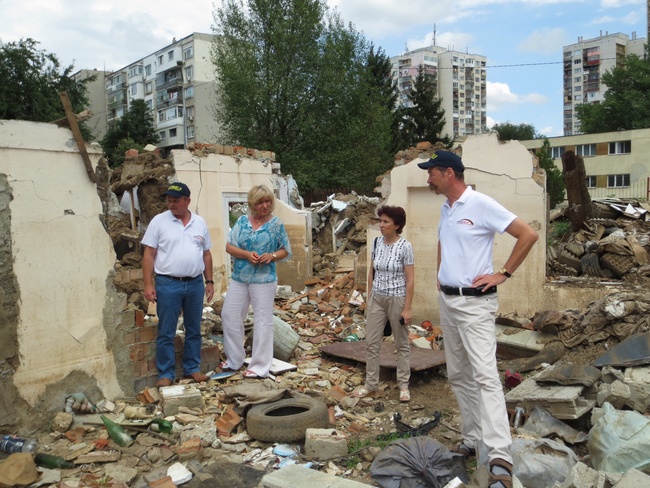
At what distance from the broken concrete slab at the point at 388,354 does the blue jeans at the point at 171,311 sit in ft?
6.88

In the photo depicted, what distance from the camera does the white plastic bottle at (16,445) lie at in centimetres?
413

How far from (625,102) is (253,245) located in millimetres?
57086

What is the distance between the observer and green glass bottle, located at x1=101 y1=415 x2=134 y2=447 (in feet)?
14.5

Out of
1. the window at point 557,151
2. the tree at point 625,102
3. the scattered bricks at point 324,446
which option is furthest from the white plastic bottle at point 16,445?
the window at point 557,151

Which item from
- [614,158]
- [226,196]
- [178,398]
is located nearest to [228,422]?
[178,398]

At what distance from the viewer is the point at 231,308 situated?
19.2ft

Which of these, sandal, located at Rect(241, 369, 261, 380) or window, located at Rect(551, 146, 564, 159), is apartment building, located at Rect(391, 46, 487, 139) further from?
sandal, located at Rect(241, 369, 261, 380)

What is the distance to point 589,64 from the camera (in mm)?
85875

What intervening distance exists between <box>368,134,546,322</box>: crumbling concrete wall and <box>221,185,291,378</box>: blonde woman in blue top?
3.75 m

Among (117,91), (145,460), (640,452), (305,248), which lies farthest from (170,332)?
(117,91)

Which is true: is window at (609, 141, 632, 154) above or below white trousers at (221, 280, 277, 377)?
above

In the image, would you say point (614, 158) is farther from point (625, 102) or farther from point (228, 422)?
point (228, 422)

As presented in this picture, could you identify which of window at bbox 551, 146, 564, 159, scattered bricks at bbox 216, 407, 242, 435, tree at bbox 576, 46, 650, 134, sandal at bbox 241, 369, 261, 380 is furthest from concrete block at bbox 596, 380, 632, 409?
window at bbox 551, 146, 564, 159

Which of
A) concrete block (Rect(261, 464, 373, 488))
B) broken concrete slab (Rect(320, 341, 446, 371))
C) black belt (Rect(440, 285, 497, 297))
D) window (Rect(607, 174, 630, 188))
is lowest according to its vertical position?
broken concrete slab (Rect(320, 341, 446, 371))
